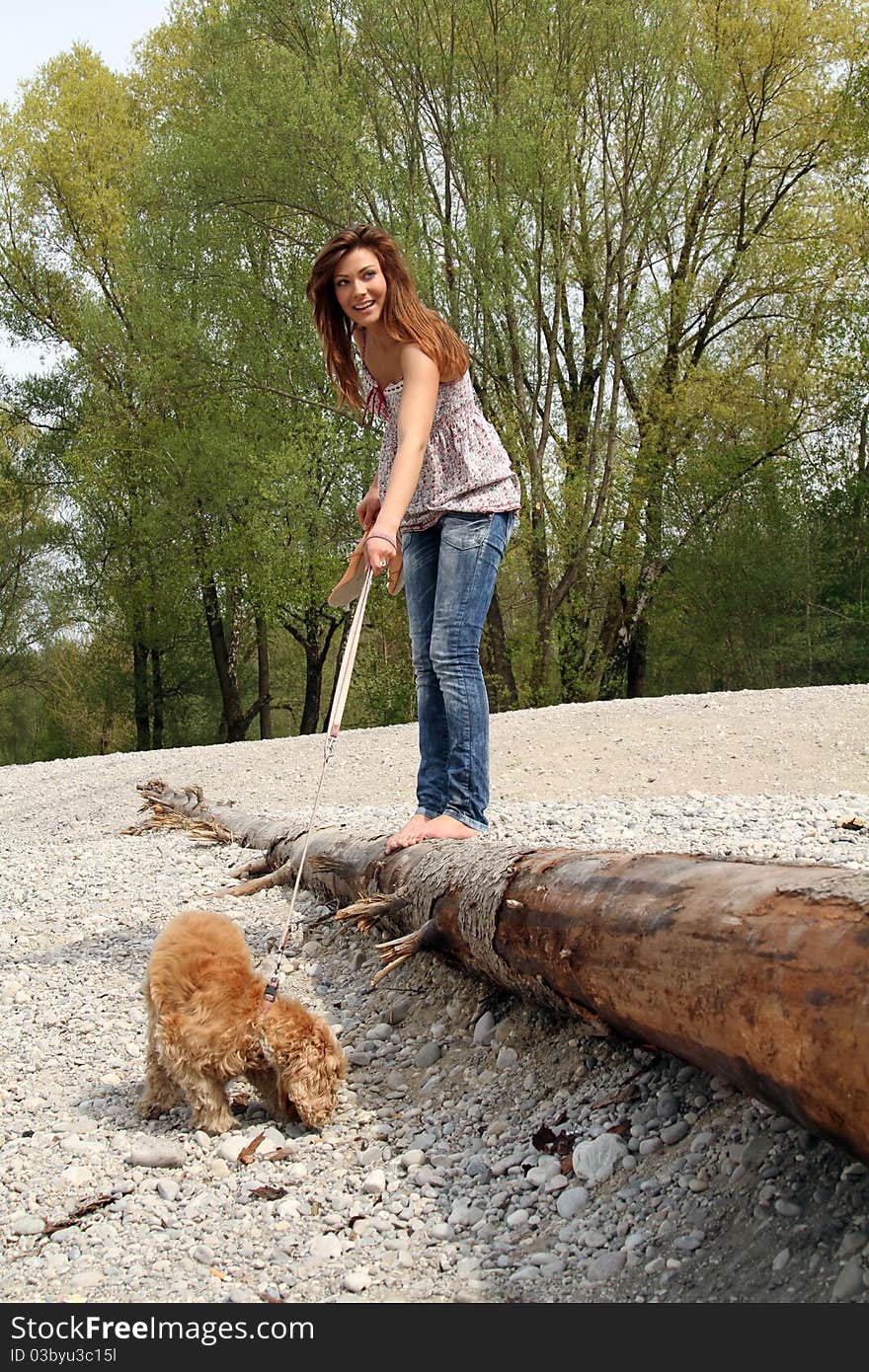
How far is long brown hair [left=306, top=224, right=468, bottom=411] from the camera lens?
3576mm

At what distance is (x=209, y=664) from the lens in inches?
965

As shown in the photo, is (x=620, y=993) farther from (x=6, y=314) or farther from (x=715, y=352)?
(x=6, y=314)

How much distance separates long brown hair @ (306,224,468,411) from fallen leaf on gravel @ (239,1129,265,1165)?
246 centimetres

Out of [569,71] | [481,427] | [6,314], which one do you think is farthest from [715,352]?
[481,427]

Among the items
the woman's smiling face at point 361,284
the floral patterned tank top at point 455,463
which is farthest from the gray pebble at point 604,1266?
the woman's smiling face at point 361,284

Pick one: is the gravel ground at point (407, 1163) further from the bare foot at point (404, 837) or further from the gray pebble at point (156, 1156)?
the bare foot at point (404, 837)

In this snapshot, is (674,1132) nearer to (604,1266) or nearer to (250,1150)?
(604,1266)

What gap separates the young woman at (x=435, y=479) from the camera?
141 inches

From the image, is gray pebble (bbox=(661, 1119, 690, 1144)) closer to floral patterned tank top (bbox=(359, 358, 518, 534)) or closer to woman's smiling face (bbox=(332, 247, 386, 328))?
floral patterned tank top (bbox=(359, 358, 518, 534))

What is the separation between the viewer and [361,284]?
359cm

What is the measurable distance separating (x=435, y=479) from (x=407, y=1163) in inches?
89.6

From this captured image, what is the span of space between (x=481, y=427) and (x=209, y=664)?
70.2 ft

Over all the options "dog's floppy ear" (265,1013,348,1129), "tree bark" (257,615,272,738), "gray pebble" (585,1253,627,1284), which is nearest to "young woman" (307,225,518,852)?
"dog's floppy ear" (265,1013,348,1129)

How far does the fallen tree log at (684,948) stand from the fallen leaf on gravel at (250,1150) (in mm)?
698
